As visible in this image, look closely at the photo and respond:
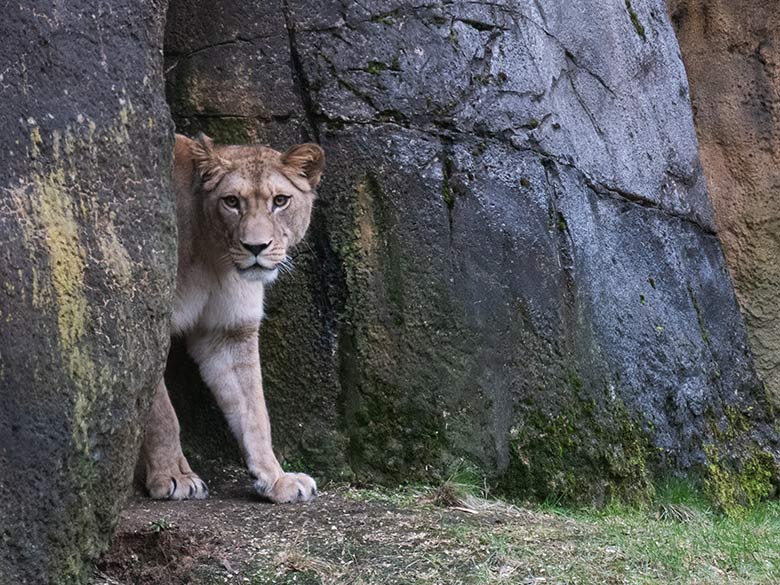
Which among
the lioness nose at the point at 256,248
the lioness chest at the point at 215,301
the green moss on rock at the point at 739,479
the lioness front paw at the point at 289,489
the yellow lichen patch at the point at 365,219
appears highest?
the yellow lichen patch at the point at 365,219

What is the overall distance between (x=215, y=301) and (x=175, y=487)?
3.10 ft

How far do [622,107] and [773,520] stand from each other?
266 cm

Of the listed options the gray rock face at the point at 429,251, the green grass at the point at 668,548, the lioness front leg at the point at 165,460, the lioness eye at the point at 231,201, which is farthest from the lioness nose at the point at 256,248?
the green grass at the point at 668,548

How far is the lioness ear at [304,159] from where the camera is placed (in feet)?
19.3

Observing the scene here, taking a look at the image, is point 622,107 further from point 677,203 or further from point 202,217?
point 202,217

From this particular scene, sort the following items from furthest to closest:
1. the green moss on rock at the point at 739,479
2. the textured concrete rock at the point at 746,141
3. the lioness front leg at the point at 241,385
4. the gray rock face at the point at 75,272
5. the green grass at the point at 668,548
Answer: the textured concrete rock at the point at 746,141
the green moss on rock at the point at 739,479
the lioness front leg at the point at 241,385
the green grass at the point at 668,548
the gray rock face at the point at 75,272

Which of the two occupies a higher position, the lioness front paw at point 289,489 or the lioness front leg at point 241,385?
the lioness front leg at point 241,385

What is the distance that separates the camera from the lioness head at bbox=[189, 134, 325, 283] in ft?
18.9

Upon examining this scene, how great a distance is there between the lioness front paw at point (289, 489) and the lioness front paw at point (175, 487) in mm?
298

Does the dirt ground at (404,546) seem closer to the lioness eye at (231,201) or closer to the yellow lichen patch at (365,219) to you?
the yellow lichen patch at (365,219)

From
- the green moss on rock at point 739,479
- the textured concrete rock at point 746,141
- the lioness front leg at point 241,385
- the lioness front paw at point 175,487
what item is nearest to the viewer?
the lioness front paw at point 175,487

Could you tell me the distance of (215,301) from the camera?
6023 mm

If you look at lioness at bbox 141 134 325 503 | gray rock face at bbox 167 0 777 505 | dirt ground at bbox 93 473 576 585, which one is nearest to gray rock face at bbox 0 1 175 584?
dirt ground at bbox 93 473 576 585

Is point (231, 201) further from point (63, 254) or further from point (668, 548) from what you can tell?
point (668, 548)
